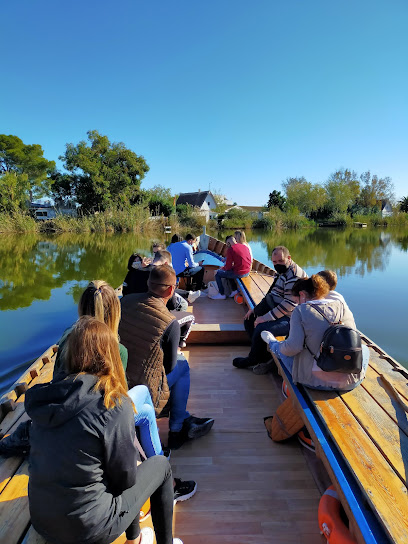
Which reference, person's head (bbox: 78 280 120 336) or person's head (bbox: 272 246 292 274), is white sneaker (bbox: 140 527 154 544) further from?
person's head (bbox: 272 246 292 274)

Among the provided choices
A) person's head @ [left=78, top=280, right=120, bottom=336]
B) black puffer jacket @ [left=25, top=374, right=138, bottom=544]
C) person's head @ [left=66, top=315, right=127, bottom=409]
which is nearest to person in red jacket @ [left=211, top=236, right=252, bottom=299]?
person's head @ [left=78, top=280, right=120, bottom=336]

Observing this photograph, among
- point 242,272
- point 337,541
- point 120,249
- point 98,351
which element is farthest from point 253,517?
point 120,249

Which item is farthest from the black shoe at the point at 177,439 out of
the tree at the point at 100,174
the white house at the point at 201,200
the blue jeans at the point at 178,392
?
the white house at the point at 201,200

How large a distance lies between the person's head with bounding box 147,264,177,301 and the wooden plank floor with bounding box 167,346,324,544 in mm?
1225

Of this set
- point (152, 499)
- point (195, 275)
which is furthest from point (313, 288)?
point (195, 275)

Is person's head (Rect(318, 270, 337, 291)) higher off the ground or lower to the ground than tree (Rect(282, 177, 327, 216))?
lower

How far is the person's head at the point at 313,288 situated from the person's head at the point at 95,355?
5.10 feet

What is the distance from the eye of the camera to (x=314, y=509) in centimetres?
197

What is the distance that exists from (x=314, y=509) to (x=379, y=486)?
0.65 metres

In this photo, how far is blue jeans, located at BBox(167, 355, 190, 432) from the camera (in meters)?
2.42

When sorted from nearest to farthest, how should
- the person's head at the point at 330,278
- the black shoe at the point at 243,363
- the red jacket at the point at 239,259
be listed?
1. the person's head at the point at 330,278
2. the black shoe at the point at 243,363
3. the red jacket at the point at 239,259

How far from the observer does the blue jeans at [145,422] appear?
5.85ft

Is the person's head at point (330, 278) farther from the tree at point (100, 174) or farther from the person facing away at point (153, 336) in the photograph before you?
the tree at point (100, 174)

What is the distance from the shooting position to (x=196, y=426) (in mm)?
2514
